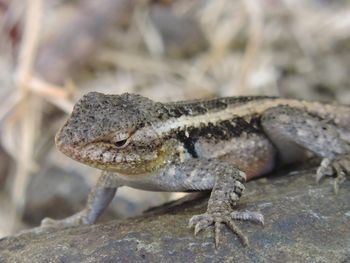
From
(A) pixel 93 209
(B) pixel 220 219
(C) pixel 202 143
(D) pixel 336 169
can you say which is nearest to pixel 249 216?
(B) pixel 220 219

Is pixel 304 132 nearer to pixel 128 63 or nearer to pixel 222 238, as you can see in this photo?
pixel 222 238

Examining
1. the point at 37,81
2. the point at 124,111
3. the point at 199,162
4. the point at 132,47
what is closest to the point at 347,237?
the point at 199,162

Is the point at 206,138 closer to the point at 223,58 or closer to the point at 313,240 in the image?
the point at 313,240

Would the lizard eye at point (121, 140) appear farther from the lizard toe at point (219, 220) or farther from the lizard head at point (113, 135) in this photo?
the lizard toe at point (219, 220)

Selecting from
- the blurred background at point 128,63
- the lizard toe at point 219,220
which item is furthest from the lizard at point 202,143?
the blurred background at point 128,63

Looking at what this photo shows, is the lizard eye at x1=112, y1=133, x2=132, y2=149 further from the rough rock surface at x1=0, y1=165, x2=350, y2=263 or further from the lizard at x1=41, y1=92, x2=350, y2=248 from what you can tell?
the rough rock surface at x1=0, y1=165, x2=350, y2=263
